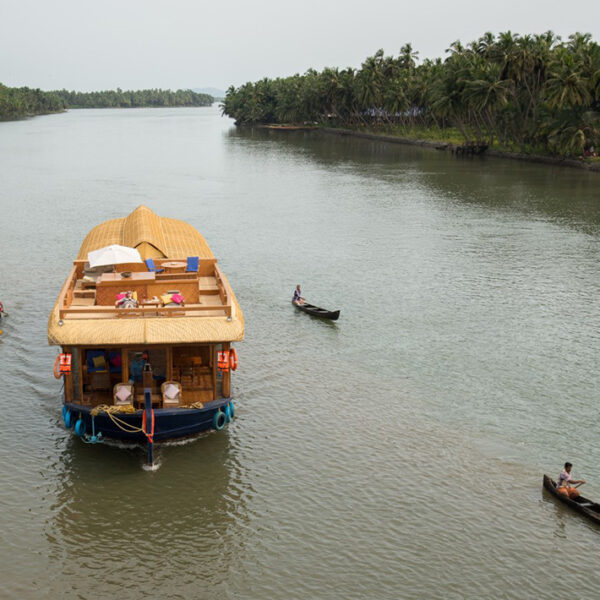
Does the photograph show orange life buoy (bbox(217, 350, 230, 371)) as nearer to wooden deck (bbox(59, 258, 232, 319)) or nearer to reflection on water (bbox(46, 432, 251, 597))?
wooden deck (bbox(59, 258, 232, 319))

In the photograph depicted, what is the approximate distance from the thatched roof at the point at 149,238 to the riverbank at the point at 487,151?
225 feet

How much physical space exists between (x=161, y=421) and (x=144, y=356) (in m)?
2.25

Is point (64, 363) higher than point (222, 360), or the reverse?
point (64, 363)

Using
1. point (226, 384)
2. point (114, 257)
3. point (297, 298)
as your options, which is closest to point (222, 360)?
point (226, 384)

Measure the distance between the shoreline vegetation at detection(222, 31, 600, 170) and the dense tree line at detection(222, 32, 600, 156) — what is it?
0.14 metres

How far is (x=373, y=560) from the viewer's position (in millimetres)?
19000

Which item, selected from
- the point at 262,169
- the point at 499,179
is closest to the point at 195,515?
the point at 499,179

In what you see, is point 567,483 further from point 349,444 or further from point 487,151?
point 487,151

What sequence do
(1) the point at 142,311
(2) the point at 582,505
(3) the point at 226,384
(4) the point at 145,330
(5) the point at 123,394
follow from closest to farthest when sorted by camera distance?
(2) the point at 582,505 → (4) the point at 145,330 → (5) the point at 123,394 → (1) the point at 142,311 → (3) the point at 226,384

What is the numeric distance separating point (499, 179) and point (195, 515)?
7259cm

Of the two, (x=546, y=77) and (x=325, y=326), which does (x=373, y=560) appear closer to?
(x=325, y=326)

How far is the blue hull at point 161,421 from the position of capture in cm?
2212

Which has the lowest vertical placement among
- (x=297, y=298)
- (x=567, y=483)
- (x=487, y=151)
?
(x=567, y=483)

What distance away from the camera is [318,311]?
120 ft
